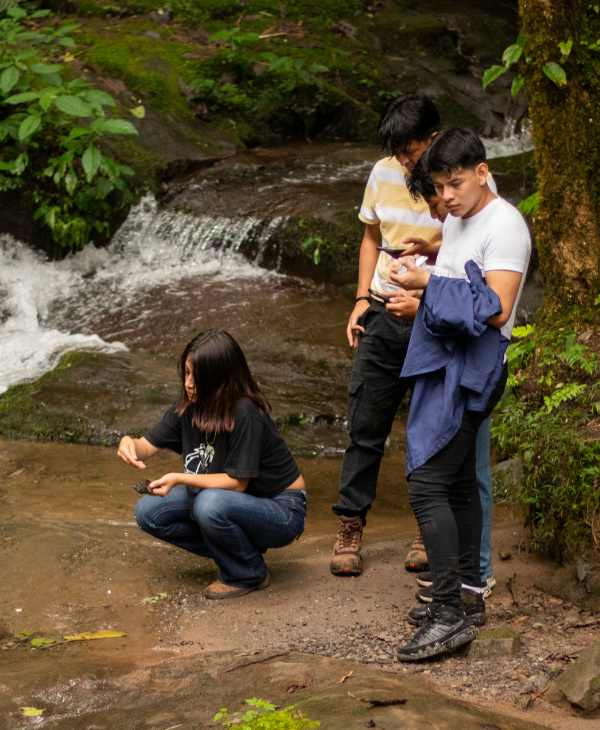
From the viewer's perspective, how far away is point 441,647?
2.54 metres

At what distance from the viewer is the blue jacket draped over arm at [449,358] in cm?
243

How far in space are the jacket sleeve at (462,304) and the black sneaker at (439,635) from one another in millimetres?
941

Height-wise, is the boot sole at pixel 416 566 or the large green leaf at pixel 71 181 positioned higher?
the large green leaf at pixel 71 181

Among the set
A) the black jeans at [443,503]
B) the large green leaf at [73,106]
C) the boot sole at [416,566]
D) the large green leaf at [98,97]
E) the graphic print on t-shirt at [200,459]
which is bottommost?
the boot sole at [416,566]

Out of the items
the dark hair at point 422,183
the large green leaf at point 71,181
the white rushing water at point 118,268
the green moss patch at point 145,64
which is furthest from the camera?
the green moss patch at point 145,64

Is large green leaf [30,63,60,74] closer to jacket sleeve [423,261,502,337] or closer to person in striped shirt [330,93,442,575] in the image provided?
person in striped shirt [330,93,442,575]

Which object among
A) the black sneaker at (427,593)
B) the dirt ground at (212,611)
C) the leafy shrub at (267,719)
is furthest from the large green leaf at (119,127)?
the leafy shrub at (267,719)

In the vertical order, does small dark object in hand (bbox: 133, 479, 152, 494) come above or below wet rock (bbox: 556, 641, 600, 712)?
above

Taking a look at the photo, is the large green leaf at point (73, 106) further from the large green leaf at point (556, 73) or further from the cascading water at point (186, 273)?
the large green leaf at point (556, 73)

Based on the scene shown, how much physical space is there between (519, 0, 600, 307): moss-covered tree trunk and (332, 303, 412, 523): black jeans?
1.17m

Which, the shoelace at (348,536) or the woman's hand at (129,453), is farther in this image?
the shoelace at (348,536)

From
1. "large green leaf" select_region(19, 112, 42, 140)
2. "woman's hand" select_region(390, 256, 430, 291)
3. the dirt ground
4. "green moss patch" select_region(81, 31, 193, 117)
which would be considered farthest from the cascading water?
"woman's hand" select_region(390, 256, 430, 291)

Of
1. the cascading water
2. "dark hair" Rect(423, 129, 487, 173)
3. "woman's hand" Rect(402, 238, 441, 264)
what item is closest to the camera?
"dark hair" Rect(423, 129, 487, 173)

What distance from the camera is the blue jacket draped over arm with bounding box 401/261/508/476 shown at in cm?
243
